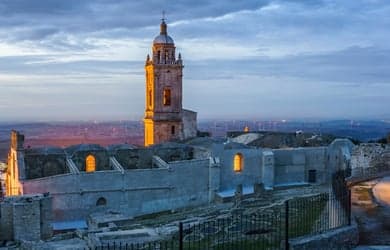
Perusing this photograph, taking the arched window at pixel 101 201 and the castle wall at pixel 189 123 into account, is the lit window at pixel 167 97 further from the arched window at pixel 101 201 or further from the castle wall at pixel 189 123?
the arched window at pixel 101 201

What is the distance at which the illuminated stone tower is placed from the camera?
143 feet

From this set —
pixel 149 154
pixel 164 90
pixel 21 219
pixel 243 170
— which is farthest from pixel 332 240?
pixel 164 90

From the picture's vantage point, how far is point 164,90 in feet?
145

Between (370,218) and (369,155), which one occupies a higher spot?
(369,155)

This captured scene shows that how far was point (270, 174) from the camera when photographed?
33594mm

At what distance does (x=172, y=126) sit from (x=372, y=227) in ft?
102

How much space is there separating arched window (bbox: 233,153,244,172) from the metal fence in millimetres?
16138

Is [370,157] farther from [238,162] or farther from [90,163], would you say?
[90,163]

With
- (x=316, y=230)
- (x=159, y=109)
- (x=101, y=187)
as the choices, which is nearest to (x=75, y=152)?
(x=101, y=187)

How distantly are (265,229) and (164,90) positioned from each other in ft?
100

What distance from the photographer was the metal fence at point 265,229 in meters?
13.2

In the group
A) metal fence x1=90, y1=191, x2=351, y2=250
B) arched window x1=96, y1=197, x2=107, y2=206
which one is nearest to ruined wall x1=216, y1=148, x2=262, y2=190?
arched window x1=96, y1=197, x2=107, y2=206

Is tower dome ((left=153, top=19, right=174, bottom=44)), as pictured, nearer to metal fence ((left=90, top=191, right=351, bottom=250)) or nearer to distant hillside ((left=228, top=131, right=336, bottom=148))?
distant hillside ((left=228, top=131, right=336, bottom=148))

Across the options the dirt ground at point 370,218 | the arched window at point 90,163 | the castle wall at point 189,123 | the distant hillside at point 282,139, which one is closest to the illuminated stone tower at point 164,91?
the castle wall at point 189,123
